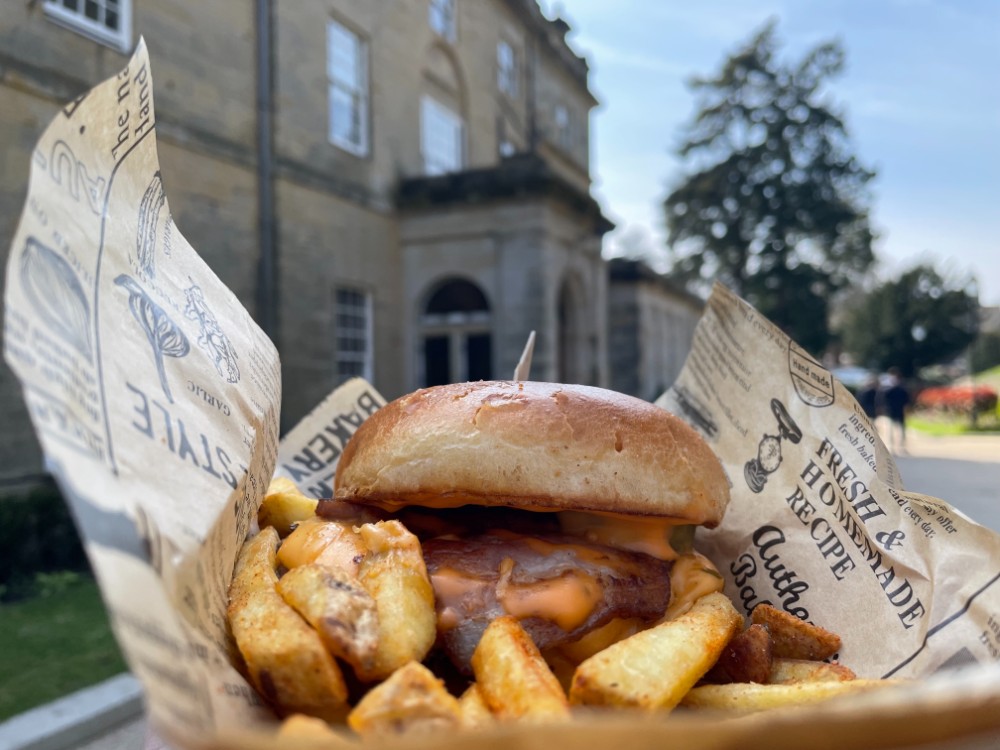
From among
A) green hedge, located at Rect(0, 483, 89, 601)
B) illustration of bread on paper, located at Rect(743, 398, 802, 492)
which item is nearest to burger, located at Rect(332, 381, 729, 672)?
illustration of bread on paper, located at Rect(743, 398, 802, 492)

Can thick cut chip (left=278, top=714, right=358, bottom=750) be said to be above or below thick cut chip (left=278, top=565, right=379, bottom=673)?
below

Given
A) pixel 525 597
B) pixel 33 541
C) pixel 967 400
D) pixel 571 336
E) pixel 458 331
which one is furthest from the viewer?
pixel 967 400

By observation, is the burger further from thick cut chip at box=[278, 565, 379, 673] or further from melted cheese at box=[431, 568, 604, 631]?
thick cut chip at box=[278, 565, 379, 673]

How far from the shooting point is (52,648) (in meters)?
5.38

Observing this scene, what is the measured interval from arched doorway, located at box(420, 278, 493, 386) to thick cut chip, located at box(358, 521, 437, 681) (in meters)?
13.1

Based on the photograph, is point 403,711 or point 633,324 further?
point 633,324

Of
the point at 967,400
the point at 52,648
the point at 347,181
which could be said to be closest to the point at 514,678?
the point at 52,648

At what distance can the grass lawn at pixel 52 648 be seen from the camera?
15.3ft

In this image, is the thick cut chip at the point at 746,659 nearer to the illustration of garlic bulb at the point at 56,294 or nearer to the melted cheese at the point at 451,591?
the melted cheese at the point at 451,591

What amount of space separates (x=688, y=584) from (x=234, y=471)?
1.16 metres

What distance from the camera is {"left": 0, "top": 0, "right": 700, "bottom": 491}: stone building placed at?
848 cm

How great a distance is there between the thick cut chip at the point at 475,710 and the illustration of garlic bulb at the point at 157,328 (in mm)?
872

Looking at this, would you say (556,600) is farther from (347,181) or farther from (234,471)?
(347,181)

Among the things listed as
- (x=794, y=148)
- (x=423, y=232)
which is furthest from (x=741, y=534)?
(x=794, y=148)
